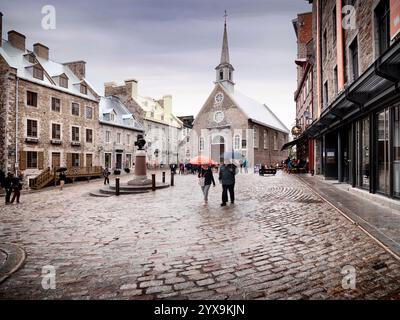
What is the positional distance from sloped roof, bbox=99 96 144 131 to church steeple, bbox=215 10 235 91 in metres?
16.4

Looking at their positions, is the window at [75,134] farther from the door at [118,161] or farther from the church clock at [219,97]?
the church clock at [219,97]

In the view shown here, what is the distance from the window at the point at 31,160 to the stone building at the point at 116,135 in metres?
8.46

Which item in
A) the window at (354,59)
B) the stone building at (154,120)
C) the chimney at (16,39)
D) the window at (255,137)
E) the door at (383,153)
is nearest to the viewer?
the door at (383,153)

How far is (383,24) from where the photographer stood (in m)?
9.44

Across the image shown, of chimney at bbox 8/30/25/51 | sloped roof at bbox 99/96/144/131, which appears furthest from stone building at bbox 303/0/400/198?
chimney at bbox 8/30/25/51

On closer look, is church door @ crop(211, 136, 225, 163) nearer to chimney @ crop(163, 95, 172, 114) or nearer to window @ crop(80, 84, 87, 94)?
chimney @ crop(163, 95, 172, 114)

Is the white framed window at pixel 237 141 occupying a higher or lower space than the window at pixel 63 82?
lower

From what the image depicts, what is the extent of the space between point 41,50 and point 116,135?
12.1m

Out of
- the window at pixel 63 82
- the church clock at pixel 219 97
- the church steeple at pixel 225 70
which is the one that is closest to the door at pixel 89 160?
the window at pixel 63 82

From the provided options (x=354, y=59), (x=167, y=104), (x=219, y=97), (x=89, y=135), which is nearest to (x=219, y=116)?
(x=219, y=97)

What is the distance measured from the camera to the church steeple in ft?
148

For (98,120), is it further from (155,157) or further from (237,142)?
(237,142)

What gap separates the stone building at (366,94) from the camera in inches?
302
